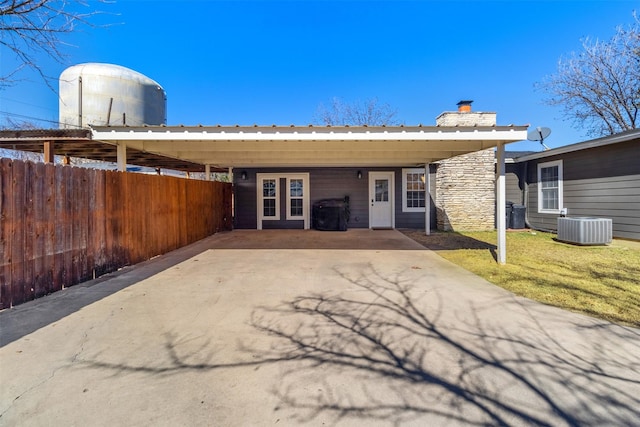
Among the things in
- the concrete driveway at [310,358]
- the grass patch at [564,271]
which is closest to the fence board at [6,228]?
the concrete driveway at [310,358]

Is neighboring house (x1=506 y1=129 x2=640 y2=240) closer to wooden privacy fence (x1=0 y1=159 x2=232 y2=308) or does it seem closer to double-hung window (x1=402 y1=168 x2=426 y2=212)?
double-hung window (x1=402 y1=168 x2=426 y2=212)

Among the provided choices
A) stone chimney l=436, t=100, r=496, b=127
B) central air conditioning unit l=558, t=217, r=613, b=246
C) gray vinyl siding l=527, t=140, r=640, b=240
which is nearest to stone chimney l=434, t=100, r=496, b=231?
stone chimney l=436, t=100, r=496, b=127

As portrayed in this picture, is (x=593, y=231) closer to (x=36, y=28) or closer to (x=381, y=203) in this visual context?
(x=381, y=203)

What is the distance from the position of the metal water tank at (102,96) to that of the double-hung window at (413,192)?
980 centimetres

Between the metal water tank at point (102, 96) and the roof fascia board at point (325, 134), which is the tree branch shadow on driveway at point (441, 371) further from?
the metal water tank at point (102, 96)

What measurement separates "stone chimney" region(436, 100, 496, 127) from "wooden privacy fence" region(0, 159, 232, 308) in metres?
9.32

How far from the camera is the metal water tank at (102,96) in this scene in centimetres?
1020

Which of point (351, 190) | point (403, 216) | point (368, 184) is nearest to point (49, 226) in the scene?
point (351, 190)

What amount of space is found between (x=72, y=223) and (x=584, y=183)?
12.4m

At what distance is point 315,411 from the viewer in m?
1.87

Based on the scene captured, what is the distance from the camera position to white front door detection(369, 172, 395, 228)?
1185cm

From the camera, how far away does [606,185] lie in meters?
8.45

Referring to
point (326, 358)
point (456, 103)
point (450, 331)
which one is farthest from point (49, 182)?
point (456, 103)

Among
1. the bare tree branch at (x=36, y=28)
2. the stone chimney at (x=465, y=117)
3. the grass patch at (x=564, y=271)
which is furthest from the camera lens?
the stone chimney at (x=465, y=117)
